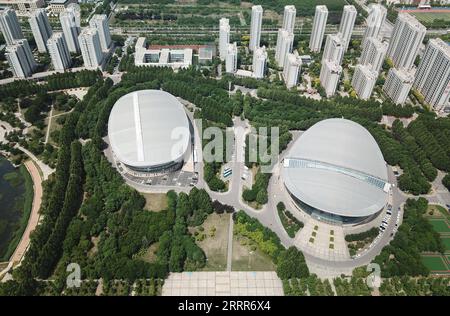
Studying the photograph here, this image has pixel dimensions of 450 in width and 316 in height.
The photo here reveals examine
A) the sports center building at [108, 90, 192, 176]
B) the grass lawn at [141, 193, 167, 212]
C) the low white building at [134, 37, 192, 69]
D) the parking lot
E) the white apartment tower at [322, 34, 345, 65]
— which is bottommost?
the grass lawn at [141, 193, 167, 212]

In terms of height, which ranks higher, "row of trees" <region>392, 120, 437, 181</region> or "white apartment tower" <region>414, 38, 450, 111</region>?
"white apartment tower" <region>414, 38, 450, 111</region>

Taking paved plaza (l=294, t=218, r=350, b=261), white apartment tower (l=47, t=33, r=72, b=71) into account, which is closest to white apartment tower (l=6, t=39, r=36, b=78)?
white apartment tower (l=47, t=33, r=72, b=71)

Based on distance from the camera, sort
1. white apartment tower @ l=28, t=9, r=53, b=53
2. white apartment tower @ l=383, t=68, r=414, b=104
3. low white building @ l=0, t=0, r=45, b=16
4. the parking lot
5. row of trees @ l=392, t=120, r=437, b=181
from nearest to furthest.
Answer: the parking lot
row of trees @ l=392, t=120, r=437, b=181
white apartment tower @ l=383, t=68, r=414, b=104
white apartment tower @ l=28, t=9, r=53, b=53
low white building @ l=0, t=0, r=45, b=16

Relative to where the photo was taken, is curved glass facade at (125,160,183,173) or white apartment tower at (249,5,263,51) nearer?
curved glass facade at (125,160,183,173)

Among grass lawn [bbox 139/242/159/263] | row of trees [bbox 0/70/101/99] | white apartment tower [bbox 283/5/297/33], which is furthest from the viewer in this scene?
white apartment tower [bbox 283/5/297/33]

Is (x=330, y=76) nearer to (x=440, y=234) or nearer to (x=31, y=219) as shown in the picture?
(x=440, y=234)

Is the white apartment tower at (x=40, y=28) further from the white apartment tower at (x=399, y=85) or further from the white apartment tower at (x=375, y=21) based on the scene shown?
the white apartment tower at (x=399, y=85)

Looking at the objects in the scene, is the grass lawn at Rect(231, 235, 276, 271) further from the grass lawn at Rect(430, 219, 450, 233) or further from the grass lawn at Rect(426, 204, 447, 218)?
the grass lawn at Rect(426, 204, 447, 218)
